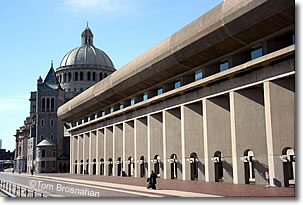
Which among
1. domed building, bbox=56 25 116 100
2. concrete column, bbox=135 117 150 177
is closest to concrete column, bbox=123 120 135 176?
concrete column, bbox=135 117 150 177

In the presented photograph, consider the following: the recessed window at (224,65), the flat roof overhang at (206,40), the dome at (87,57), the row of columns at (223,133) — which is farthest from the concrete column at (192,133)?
the dome at (87,57)

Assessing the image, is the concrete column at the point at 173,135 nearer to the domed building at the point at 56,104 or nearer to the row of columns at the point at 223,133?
the row of columns at the point at 223,133

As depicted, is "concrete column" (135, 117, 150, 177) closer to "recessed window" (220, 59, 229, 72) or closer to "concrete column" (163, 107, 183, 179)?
"concrete column" (163, 107, 183, 179)

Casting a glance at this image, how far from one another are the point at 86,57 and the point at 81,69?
445cm

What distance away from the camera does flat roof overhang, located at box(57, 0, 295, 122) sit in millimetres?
25328

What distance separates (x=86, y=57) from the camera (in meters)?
109

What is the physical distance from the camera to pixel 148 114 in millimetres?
42406

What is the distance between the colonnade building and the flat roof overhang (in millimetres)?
73

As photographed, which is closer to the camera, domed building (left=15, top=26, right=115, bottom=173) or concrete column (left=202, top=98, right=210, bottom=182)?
concrete column (left=202, top=98, right=210, bottom=182)

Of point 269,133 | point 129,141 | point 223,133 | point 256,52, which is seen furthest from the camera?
point 129,141

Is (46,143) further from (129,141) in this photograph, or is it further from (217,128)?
(217,128)

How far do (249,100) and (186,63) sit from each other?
7861 mm

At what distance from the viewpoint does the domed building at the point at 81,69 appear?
107 m

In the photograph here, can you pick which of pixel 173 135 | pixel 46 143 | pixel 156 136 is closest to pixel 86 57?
pixel 46 143
